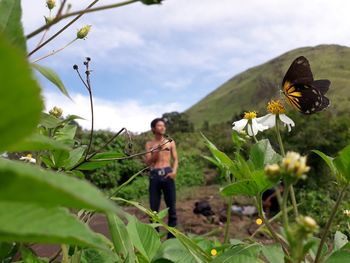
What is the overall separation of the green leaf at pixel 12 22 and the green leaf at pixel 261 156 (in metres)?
0.42

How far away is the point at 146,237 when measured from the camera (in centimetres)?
76

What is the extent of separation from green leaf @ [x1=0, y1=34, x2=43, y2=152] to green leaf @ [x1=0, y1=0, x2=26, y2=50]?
0.16m

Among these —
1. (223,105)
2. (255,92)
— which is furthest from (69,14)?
(223,105)

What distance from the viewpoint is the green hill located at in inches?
1919

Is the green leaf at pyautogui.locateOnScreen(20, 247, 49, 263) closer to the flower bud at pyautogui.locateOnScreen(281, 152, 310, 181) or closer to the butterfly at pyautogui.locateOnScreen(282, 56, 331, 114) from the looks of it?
the flower bud at pyautogui.locateOnScreen(281, 152, 310, 181)

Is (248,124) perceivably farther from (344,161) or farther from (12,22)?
(12,22)

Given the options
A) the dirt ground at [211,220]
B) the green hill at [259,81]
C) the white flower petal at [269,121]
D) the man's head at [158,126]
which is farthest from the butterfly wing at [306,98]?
the green hill at [259,81]

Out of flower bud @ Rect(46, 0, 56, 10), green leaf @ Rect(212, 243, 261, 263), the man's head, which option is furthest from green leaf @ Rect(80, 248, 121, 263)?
the man's head

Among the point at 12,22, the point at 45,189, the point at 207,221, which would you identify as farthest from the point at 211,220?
the point at 45,189

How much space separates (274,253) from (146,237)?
205 millimetres

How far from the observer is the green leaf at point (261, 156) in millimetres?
733

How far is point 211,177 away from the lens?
13.7 metres

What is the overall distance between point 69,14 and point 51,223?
0.19m

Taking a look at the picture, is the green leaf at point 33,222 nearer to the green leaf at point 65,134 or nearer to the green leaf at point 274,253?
the green leaf at point 274,253
